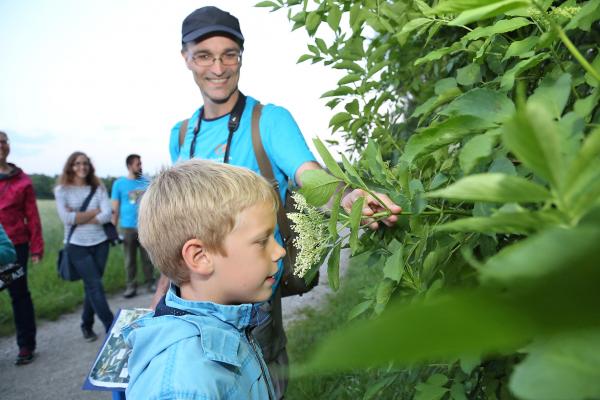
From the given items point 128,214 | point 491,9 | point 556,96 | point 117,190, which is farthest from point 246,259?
point 117,190

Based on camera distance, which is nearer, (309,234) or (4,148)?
(309,234)

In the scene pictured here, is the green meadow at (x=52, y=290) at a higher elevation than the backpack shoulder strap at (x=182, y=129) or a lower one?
lower

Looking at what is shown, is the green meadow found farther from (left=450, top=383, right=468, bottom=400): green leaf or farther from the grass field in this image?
(left=450, top=383, right=468, bottom=400): green leaf

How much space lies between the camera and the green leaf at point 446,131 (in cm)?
67

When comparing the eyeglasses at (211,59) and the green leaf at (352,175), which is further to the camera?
the eyeglasses at (211,59)

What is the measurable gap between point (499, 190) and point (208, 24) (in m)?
2.34

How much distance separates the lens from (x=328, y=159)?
3.26ft

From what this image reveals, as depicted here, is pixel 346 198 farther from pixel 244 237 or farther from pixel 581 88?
pixel 581 88

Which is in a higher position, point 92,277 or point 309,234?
point 309,234

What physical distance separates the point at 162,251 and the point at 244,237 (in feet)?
0.96

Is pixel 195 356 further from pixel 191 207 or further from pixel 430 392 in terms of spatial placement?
pixel 430 392

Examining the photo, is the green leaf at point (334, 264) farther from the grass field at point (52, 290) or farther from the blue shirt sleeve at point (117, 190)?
the blue shirt sleeve at point (117, 190)

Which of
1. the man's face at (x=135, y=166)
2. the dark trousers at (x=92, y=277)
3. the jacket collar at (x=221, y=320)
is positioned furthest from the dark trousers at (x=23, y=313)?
the jacket collar at (x=221, y=320)

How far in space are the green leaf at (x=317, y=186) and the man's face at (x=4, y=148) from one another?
4.59 m
